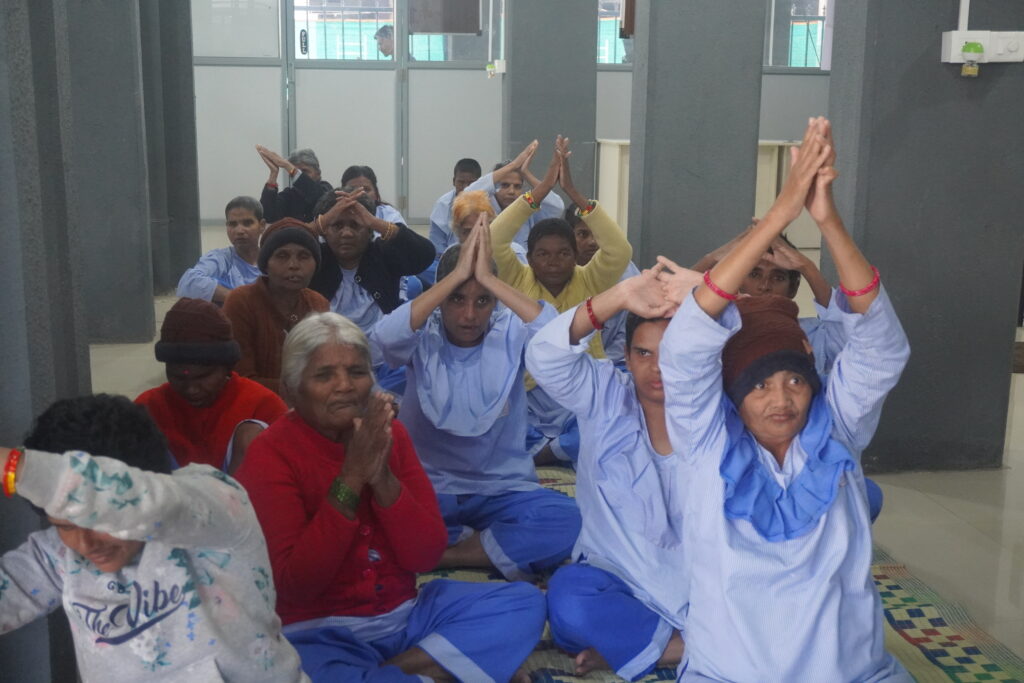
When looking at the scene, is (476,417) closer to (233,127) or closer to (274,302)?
(274,302)

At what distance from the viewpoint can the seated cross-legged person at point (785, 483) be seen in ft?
7.40

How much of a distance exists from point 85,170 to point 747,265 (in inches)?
252

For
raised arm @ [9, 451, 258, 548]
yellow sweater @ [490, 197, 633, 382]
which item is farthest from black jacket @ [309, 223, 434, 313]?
raised arm @ [9, 451, 258, 548]

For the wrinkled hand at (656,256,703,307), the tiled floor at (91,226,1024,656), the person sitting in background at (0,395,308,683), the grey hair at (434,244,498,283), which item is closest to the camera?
the person sitting in background at (0,395,308,683)

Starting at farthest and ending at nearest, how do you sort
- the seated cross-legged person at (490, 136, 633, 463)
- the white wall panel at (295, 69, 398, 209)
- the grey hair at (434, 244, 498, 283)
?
the white wall panel at (295, 69, 398, 209) < the seated cross-legged person at (490, 136, 633, 463) < the grey hair at (434, 244, 498, 283)

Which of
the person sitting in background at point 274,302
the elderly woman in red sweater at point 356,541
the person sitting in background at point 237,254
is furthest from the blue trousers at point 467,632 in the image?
the person sitting in background at point 237,254

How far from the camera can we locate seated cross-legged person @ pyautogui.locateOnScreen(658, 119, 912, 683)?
226 cm

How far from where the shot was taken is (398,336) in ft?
12.2

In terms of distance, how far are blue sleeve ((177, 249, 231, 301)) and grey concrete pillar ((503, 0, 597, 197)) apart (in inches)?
148

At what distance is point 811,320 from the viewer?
3.55m

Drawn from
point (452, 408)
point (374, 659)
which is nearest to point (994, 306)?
point (452, 408)

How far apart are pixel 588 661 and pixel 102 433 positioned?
1592mm

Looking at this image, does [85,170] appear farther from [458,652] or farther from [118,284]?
[458,652]

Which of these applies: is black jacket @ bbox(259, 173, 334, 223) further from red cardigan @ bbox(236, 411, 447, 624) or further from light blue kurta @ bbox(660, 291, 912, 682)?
light blue kurta @ bbox(660, 291, 912, 682)
